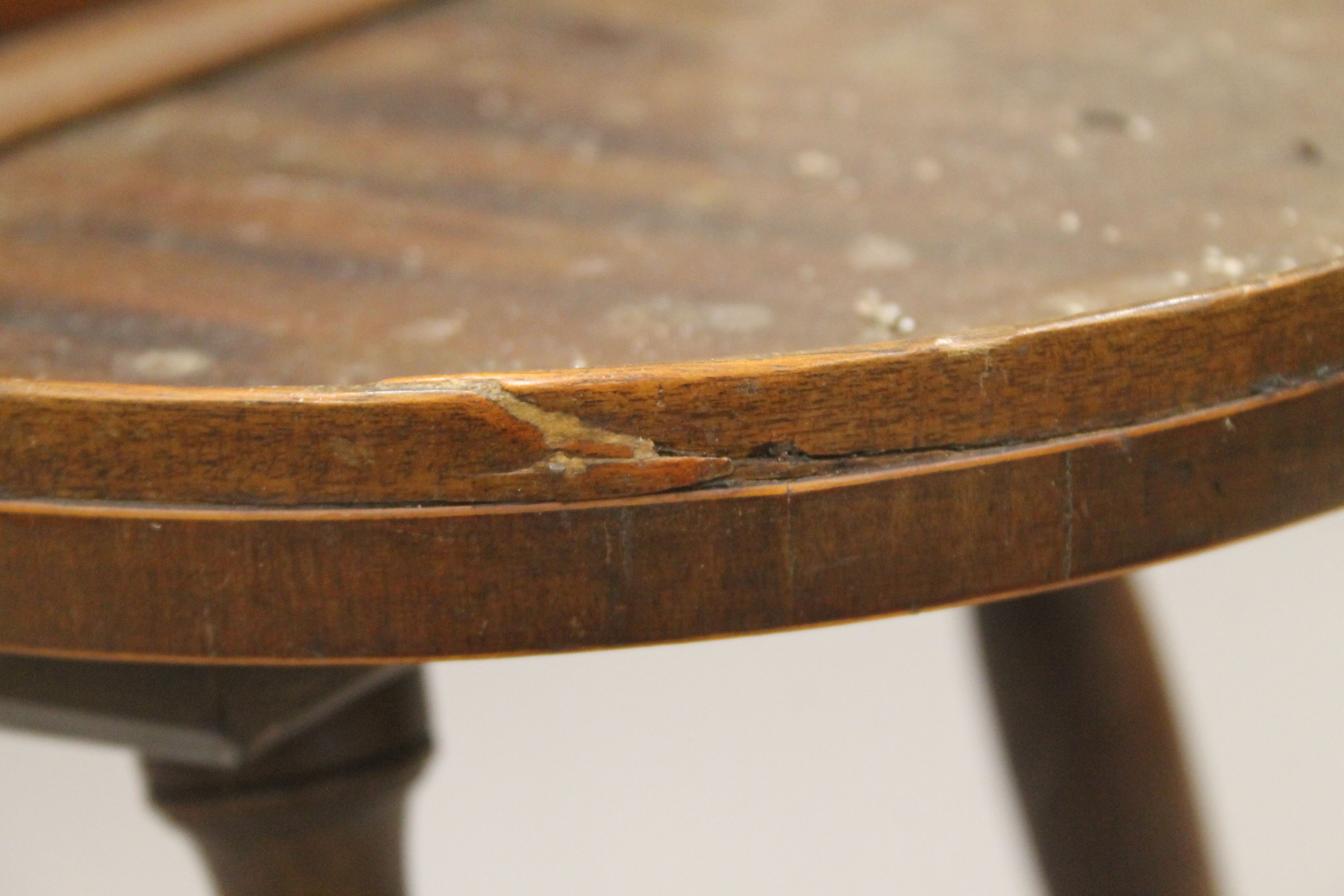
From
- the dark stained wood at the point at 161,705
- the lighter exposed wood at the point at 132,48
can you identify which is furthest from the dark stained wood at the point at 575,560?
the lighter exposed wood at the point at 132,48

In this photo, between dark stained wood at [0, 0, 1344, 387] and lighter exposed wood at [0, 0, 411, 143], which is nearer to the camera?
dark stained wood at [0, 0, 1344, 387]

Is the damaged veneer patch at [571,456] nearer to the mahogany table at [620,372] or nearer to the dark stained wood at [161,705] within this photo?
the mahogany table at [620,372]

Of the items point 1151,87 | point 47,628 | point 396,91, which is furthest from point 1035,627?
point 47,628

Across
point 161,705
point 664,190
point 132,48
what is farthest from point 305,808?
point 132,48

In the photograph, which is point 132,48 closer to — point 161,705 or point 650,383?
point 161,705

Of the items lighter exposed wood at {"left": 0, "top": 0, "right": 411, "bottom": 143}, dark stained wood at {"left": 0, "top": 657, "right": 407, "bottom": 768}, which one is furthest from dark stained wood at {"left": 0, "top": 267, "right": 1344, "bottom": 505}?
lighter exposed wood at {"left": 0, "top": 0, "right": 411, "bottom": 143}

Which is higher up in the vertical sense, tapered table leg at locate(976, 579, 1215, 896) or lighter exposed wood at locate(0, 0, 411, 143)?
lighter exposed wood at locate(0, 0, 411, 143)

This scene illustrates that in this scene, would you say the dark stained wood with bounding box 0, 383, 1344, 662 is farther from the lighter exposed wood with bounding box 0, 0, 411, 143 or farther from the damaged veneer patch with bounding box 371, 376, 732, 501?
the lighter exposed wood with bounding box 0, 0, 411, 143
